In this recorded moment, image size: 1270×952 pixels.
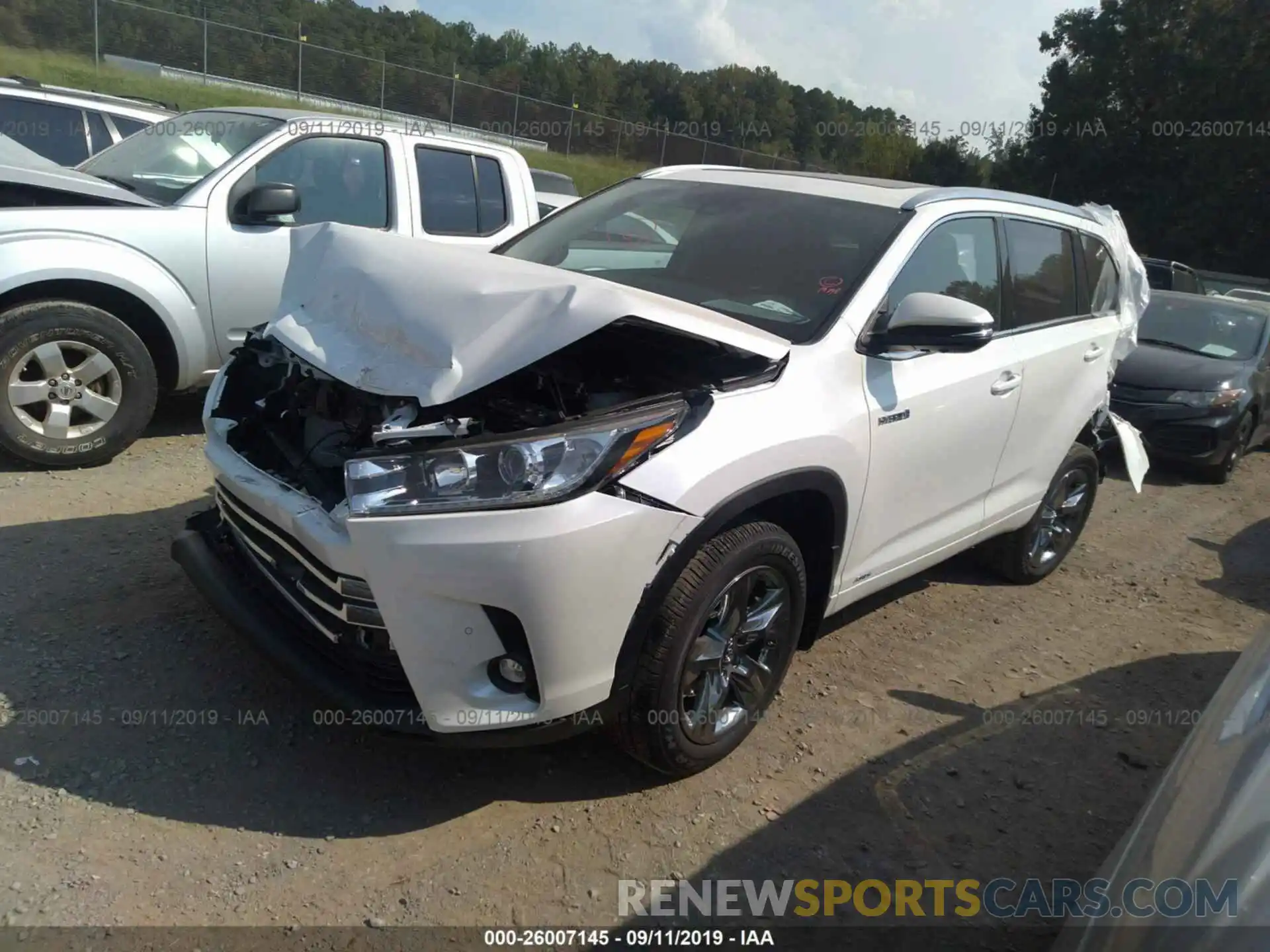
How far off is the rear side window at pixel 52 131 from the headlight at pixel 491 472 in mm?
7902

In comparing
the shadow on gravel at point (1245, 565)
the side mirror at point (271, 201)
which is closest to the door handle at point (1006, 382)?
the shadow on gravel at point (1245, 565)

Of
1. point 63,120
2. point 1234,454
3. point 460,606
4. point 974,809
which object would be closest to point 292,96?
point 63,120

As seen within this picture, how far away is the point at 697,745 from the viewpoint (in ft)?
9.87

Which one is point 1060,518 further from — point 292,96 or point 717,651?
point 292,96

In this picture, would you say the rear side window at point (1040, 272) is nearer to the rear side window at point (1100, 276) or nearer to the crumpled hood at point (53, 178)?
the rear side window at point (1100, 276)

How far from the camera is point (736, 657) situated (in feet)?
10.2

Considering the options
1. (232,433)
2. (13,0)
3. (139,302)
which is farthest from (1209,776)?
(13,0)

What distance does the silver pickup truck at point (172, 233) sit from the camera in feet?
15.2

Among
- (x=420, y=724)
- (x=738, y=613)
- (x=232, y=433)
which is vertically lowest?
(x=420, y=724)

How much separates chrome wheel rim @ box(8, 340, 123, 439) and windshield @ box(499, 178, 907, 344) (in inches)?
87.3

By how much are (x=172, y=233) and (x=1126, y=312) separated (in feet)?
16.9

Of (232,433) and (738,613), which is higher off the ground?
(232,433)

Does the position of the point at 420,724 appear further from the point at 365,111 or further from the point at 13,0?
the point at 13,0

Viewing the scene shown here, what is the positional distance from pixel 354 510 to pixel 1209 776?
6.52 feet
